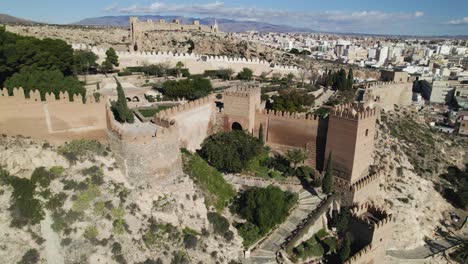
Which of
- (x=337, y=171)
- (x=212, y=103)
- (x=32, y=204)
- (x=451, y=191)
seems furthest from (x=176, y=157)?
(x=451, y=191)

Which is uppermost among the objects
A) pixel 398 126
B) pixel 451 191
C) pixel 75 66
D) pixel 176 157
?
pixel 75 66

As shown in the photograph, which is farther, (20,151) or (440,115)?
(440,115)

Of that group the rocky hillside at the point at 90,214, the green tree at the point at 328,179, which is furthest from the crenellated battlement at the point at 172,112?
the green tree at the point at 328,179

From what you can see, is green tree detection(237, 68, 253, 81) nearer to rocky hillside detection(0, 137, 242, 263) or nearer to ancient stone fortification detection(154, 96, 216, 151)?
ancient stone fortification detection(154, 96, 216, 151)

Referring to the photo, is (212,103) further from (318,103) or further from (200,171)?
(318,103)

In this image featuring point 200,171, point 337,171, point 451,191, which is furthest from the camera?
point 451,191

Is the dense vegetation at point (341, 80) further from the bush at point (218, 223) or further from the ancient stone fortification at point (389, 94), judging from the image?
the bush at point (218, 223)
